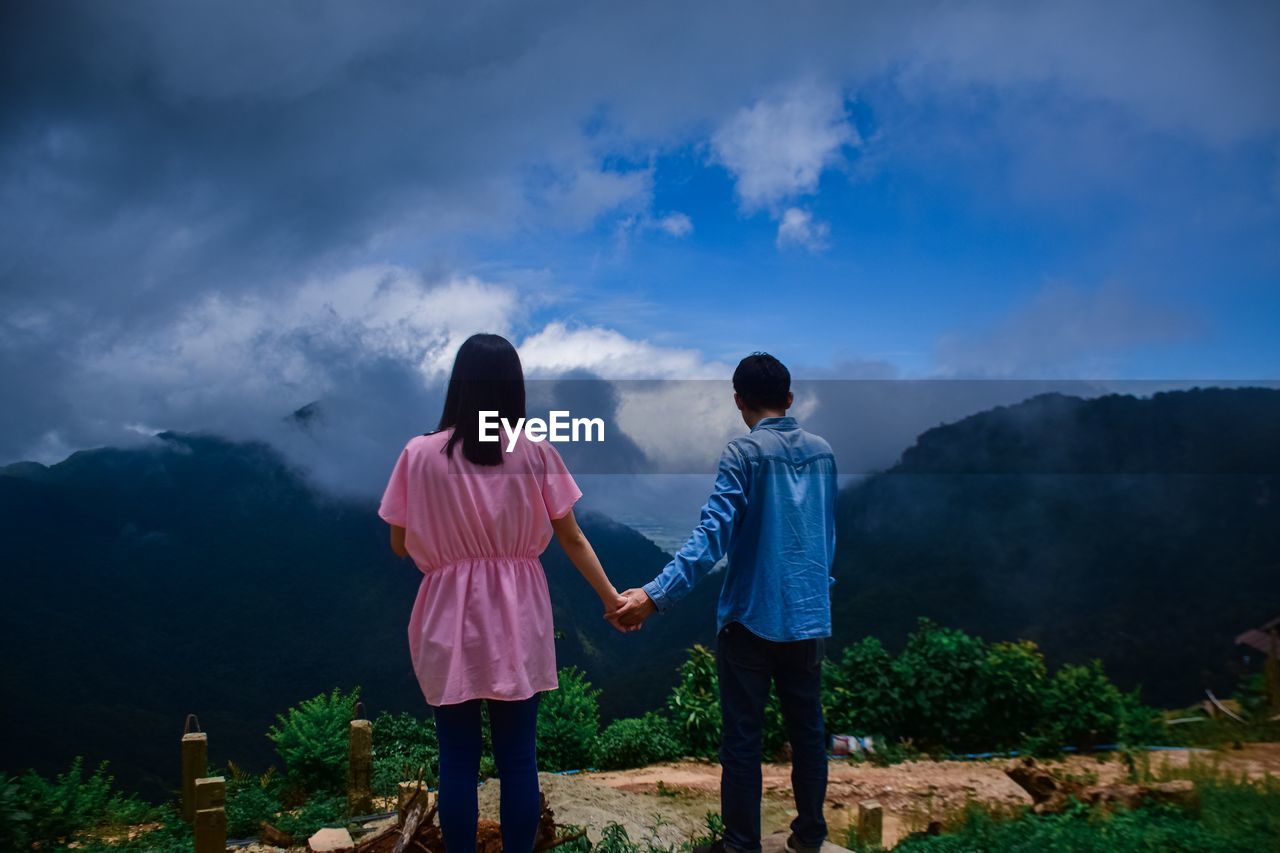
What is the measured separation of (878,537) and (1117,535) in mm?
3601

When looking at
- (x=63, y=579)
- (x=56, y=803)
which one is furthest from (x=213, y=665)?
(x=56, y=803)

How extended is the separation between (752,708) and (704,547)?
713mm

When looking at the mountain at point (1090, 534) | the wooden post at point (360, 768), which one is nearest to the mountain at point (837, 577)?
the mountain at point (1090, 534)

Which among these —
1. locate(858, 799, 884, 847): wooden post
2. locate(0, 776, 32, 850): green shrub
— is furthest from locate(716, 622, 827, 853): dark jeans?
locate(0, 776, 32, 850): green shrub

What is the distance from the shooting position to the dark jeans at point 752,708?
3543 millimetres

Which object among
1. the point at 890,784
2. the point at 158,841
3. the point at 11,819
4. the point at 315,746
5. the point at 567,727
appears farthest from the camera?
the point at 567,727

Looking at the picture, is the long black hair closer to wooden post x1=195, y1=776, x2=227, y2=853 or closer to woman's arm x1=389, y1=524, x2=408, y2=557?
woman's arm x1=389, y1=524, x2=408, y2=557

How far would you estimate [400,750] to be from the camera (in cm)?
703

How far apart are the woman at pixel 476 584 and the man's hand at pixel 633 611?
1.08 ft

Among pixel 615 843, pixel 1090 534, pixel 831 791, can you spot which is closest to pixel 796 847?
pixel 615 843

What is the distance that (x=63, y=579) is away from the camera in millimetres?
13547

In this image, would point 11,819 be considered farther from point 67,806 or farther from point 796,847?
point 796,847

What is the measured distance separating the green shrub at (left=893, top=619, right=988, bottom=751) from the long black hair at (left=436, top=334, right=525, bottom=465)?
6.38m

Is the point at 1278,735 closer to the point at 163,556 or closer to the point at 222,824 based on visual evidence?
the point at 222,824
